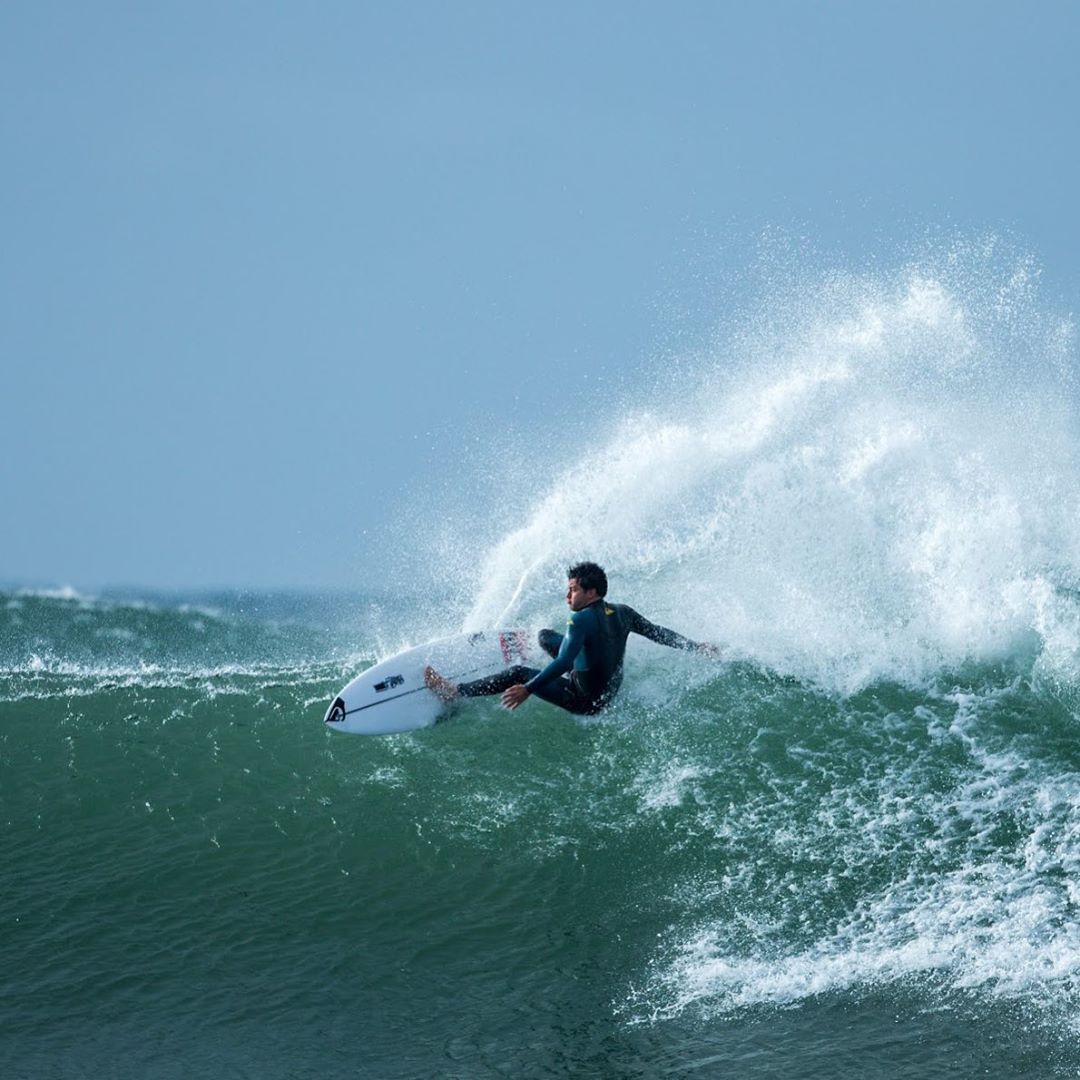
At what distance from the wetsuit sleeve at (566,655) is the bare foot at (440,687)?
39.3 inches

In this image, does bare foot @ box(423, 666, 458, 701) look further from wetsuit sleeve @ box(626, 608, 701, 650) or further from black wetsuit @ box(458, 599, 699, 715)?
wetsuit sleeve @ box(626, 608, 701, 650)

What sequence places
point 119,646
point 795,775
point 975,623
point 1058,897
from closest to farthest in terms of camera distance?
point 1058,897
point 795,775
point 975,623
point 119,646

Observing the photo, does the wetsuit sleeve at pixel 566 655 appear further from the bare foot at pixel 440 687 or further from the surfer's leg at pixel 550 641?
the bare foot at pixel 440 687

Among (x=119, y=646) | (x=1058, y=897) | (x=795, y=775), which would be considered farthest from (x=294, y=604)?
(x=1058, y=897)

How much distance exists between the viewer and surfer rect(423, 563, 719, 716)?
9.70 m

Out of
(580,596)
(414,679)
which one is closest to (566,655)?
(580,596)

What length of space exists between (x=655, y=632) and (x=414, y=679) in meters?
2.16

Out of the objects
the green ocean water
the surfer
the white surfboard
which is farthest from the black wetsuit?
the green ocean water

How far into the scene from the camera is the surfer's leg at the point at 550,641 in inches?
417

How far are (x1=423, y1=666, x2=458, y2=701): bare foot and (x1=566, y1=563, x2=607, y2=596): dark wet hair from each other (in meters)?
1.59

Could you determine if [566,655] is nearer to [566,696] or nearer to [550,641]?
[566,696]

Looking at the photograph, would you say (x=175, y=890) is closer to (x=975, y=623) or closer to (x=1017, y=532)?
(x=975, y=623)

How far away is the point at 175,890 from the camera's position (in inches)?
341

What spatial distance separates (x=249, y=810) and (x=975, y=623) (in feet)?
22.2
